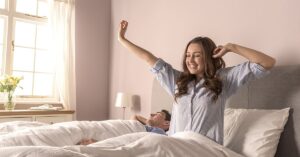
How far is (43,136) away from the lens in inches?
71.1

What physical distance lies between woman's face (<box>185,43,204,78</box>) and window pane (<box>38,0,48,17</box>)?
2.82 m

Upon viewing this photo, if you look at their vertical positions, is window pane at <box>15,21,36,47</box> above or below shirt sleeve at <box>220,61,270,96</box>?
above

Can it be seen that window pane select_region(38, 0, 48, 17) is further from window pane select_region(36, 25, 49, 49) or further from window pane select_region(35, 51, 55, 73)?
window pane select_region(35, 51, 55, 73)

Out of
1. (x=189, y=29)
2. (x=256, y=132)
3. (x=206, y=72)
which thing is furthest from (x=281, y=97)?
(x=189, y=29)

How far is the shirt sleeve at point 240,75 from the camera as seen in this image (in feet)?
6.03

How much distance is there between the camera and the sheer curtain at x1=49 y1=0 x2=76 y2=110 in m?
4.04

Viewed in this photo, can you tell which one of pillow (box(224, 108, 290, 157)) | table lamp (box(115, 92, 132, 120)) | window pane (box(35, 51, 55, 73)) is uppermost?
window pane (box(35, 51, 55, 73))

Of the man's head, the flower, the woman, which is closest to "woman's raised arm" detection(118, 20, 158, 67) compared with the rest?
the woman

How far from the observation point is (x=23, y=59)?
410 cm

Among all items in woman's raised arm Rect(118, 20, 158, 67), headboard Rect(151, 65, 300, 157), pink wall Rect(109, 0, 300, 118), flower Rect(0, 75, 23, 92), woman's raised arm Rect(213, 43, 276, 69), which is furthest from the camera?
flower Rect(0, 75, 23, 92)

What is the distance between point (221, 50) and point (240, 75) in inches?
7.4

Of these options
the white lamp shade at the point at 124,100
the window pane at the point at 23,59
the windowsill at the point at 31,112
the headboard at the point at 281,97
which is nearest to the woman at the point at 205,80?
the headboard at the point at 281,97

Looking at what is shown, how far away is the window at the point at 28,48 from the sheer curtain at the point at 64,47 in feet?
0.37

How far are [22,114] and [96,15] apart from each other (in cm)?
178
